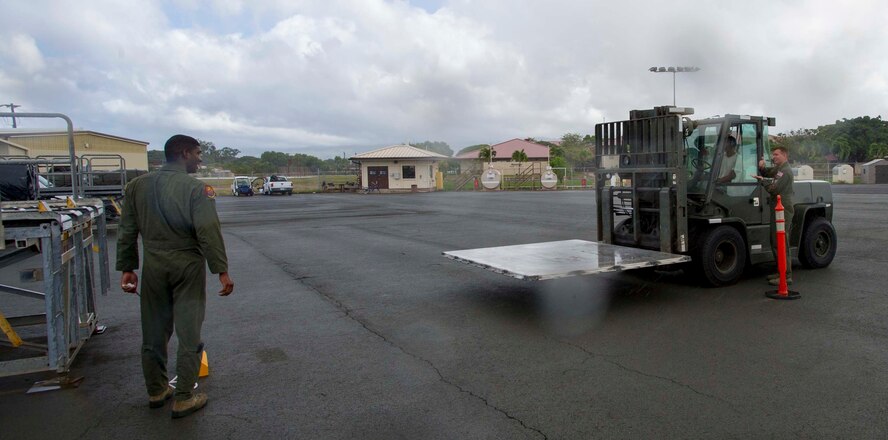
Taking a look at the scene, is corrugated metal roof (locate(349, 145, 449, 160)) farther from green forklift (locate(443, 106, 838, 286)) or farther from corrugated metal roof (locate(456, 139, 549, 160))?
green forklift (locate(443, 106, 838, 286))

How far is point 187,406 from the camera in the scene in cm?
405

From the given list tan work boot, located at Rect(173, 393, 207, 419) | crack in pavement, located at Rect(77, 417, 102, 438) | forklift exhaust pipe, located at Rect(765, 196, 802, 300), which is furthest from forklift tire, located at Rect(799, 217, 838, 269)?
crack in pavement, located at Rect(77, 417, 102, 438)

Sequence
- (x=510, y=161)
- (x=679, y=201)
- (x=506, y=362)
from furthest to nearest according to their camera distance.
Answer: (x=510, y=161)
(x=679, y=201)
(x=506, y=362)

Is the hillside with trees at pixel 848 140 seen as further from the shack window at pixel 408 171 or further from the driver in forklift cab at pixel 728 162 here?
the driver in forklift cab at pixel 728 162

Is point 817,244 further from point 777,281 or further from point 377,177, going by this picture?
point 377,177

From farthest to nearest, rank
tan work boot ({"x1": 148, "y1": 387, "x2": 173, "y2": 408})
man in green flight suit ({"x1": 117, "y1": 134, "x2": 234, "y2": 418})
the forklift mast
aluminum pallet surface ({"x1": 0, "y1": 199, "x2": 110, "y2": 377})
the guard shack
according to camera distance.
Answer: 1. the guard shack
2. the forklift mast
3. aluminum pallet surface ({"x1": 0, "y1": 199, "x2": 110, "y2": 377})
4. tan work boot ({"x1": 148, "y1": 387, "x2": 173, "y2": 408})
5. man in green flight suit ({"x1": 117, "y1": 134, "x2": 234, "y2": 418})

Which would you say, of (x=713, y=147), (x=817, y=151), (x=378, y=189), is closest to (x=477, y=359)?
(x=713, y=147)

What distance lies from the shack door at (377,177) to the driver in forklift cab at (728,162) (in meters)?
43.8

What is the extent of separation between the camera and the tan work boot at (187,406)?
402cm

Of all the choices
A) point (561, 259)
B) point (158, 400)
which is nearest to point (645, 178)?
point (561, 259)

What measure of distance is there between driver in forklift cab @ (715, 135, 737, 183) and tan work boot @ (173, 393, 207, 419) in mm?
6669

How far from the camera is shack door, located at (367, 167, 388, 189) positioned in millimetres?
50688

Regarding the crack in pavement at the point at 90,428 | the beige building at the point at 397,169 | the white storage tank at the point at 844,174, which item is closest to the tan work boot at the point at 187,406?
the crack in pavement at the point at 90,428

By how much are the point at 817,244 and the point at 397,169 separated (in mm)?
43365
